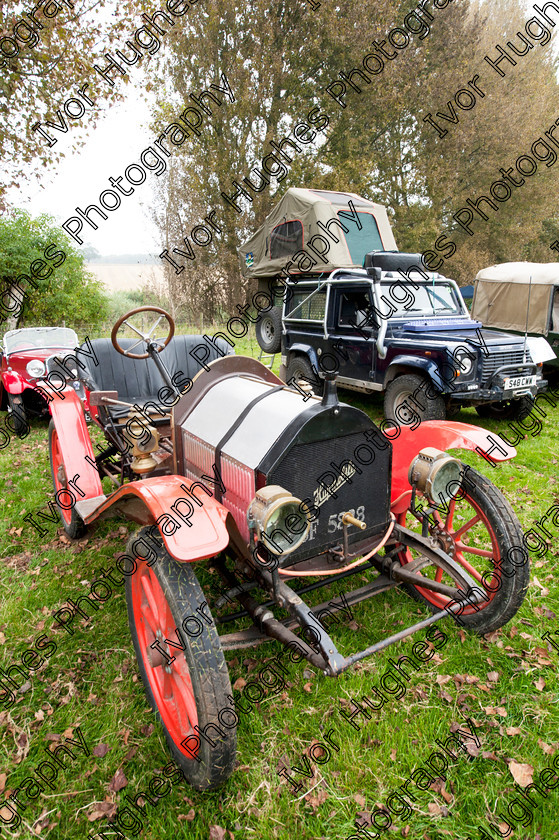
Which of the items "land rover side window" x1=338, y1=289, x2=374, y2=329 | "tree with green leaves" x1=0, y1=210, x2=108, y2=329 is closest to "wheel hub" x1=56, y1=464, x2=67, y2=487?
"land rover side window" x1=338, y1=289, x2=374, y2=329

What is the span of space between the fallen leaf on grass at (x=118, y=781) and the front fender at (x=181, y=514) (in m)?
1.04

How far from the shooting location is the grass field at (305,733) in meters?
1.78

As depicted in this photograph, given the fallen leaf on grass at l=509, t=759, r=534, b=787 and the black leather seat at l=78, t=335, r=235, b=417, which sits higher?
the black leather seat at l=78, t=335, r=235, b=417

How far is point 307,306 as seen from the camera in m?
7.64

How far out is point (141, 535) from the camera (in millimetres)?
2078

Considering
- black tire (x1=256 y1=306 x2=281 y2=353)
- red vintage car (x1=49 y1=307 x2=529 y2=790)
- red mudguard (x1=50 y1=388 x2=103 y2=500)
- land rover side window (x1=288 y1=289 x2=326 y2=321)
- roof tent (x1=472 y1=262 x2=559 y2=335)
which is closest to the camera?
red vintage car (x1=49 y1=307 x2=529 y2=790)

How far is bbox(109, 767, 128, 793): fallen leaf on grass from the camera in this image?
1899 mm

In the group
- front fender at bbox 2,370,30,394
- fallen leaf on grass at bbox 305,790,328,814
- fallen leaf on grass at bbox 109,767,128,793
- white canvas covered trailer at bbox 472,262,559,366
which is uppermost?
white canvas covered trailer at bbox 472,262,559,366

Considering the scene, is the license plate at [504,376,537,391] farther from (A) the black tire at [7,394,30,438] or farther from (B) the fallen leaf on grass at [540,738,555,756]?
(A) the black tire at [7,394,30,438]

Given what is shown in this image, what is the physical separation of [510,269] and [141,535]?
10.5 meters

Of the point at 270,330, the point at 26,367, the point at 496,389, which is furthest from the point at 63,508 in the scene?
the point at 270,330

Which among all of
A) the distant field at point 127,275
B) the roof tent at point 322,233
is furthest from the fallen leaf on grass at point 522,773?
the distant field at point 127,275

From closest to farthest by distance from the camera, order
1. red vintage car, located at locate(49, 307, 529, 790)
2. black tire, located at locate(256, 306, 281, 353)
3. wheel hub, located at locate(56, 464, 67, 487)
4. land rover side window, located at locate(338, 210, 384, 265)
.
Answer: red vintage car, located at locate(49, 307, 529, 790) < wheel hub, located at locate(56, 464, 67, 487) < land rover side window, located at locate(338, 210, 384, 265) < black tire, located at locate(256, 306, 281, 353)

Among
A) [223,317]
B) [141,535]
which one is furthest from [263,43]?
[141,535]
